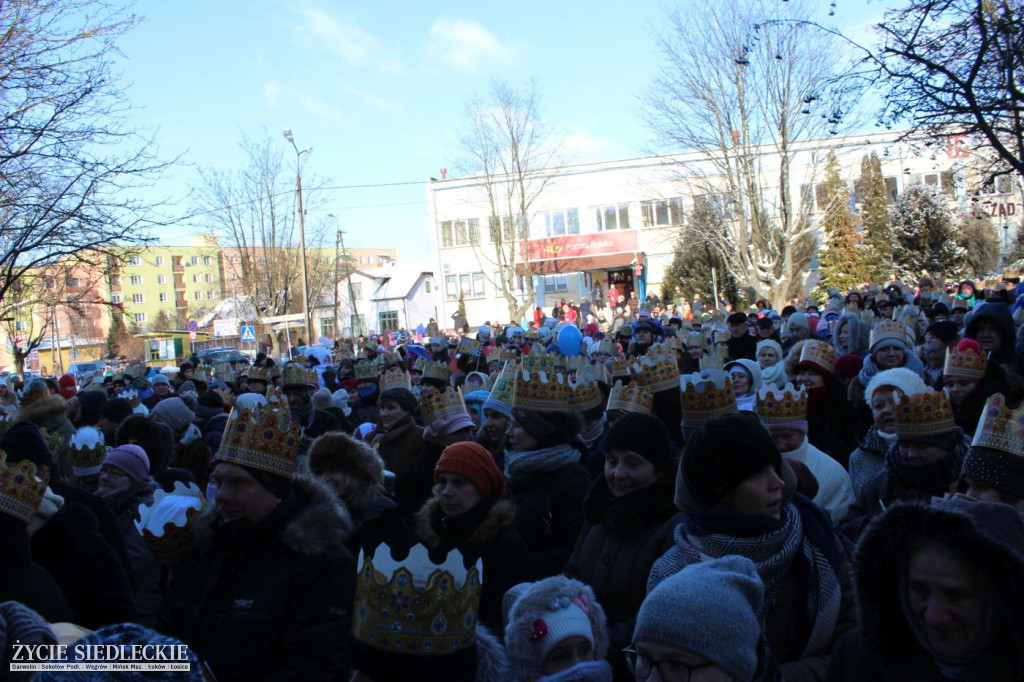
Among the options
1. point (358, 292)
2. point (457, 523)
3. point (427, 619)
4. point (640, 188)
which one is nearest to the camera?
point (427, 619)

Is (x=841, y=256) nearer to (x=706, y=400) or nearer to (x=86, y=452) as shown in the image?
(x=706, y=400)

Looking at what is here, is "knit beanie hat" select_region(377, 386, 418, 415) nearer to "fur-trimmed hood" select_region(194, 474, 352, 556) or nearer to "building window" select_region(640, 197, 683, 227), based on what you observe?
"fur-trimmed hood" select_region(194, 474, 352, 556)

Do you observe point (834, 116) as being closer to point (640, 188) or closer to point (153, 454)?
point (153, 454)

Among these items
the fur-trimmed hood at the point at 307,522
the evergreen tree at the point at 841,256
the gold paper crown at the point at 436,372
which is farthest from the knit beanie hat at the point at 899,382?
the evergreen tree at the point at 841,256

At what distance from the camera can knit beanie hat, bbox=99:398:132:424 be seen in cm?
890

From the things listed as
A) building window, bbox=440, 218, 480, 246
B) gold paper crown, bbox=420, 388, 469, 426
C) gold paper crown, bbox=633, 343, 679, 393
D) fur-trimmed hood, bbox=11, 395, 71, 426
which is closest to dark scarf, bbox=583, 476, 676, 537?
gold paper crown, bbox=420, 388, 469, 426

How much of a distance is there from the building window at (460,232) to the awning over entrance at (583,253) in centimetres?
346

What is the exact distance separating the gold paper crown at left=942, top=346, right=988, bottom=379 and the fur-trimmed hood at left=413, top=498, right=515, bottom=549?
4.27 m

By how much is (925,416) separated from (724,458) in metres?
2.02

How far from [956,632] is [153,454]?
5.17 meters

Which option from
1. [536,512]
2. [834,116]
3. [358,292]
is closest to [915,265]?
[834,116]

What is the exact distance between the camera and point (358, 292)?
2938 inches

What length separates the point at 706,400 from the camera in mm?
5770

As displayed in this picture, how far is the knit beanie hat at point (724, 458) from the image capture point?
3.12 metres
